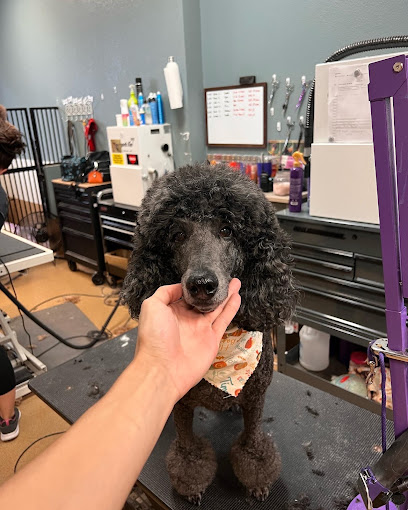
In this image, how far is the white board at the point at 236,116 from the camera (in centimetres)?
263

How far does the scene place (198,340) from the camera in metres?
0.79

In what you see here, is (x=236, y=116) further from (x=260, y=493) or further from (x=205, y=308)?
(x=260, y=493)

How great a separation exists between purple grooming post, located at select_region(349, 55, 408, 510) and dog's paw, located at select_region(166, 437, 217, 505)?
0.63m

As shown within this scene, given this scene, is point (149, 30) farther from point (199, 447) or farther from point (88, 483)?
point (88, 483)

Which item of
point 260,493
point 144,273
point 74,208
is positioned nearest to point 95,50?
point 74,208

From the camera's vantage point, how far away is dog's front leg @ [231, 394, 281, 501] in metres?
0.99

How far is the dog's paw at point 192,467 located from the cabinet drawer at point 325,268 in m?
0.94

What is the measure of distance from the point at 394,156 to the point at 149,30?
3023mm

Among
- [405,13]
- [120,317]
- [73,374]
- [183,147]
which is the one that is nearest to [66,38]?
[183,147]

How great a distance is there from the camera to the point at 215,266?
2.54 feet

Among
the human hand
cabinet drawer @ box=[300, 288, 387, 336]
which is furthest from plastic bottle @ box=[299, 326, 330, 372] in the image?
the human hand

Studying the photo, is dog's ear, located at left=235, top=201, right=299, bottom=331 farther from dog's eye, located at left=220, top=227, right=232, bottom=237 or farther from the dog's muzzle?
the dog's muzzle

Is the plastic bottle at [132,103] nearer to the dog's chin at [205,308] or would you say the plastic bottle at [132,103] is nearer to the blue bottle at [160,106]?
the blue bottle at [160,106]

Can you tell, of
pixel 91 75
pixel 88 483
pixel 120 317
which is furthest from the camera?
pixel 91 75
